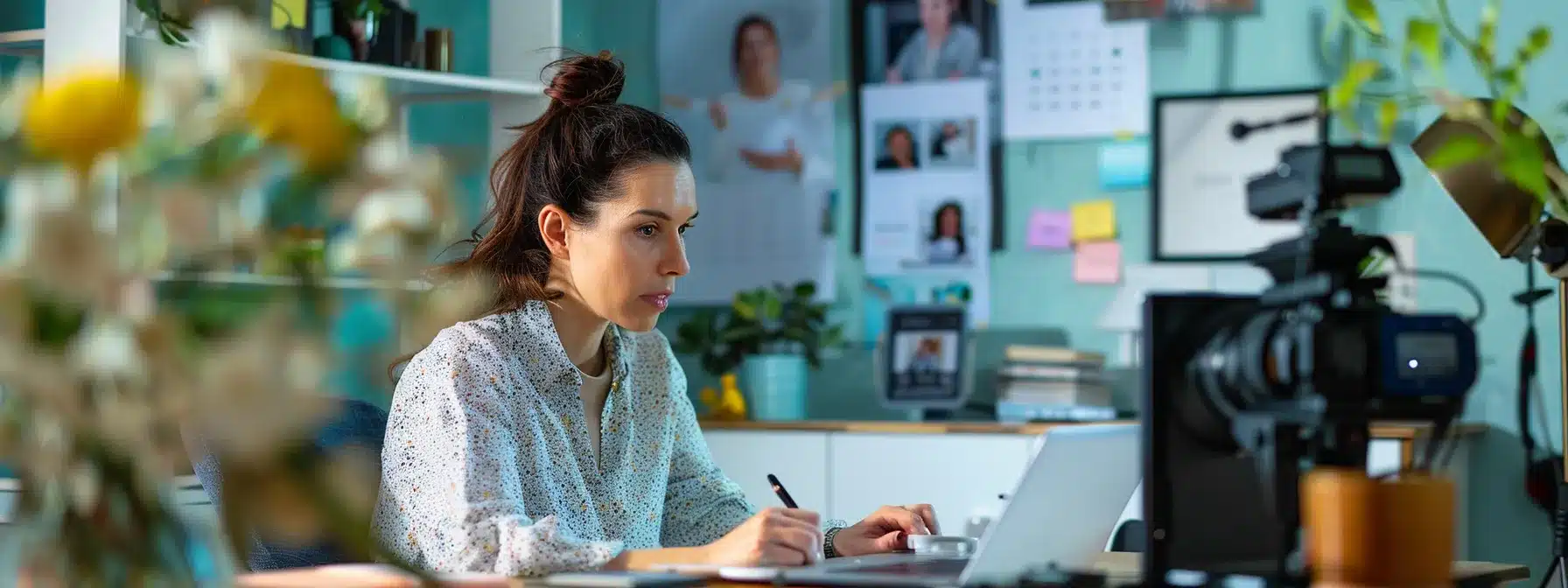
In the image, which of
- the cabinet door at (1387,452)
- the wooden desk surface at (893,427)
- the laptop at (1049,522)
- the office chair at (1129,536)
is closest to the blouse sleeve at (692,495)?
the laptop at (1049,522)

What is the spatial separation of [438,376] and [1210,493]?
0.82 m

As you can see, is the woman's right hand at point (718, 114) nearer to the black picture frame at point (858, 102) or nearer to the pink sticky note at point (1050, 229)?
the black picture frame at point (858, 102)

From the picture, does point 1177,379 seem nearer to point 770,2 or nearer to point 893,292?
point 893,292

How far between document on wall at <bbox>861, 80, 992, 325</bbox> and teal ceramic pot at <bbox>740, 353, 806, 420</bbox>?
1.19ft

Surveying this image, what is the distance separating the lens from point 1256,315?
1.19 metres

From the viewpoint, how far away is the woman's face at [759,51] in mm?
3914

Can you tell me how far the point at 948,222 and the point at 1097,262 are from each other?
1.17ft

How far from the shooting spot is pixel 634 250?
6.36 feet

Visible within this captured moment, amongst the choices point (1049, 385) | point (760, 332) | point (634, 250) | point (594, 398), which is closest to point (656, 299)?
point (634, 250)

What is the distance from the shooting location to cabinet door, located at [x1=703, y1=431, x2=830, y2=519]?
3.32m

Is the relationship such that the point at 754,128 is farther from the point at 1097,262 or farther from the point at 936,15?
the point at 1097,262

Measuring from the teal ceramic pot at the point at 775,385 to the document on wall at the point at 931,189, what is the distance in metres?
0.36

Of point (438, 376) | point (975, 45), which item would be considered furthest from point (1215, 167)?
point (438, 376)

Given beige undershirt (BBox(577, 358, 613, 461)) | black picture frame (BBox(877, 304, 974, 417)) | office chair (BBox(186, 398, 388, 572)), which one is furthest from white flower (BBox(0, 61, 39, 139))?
black picture frame (BBox(877, 304, 974, 417))
